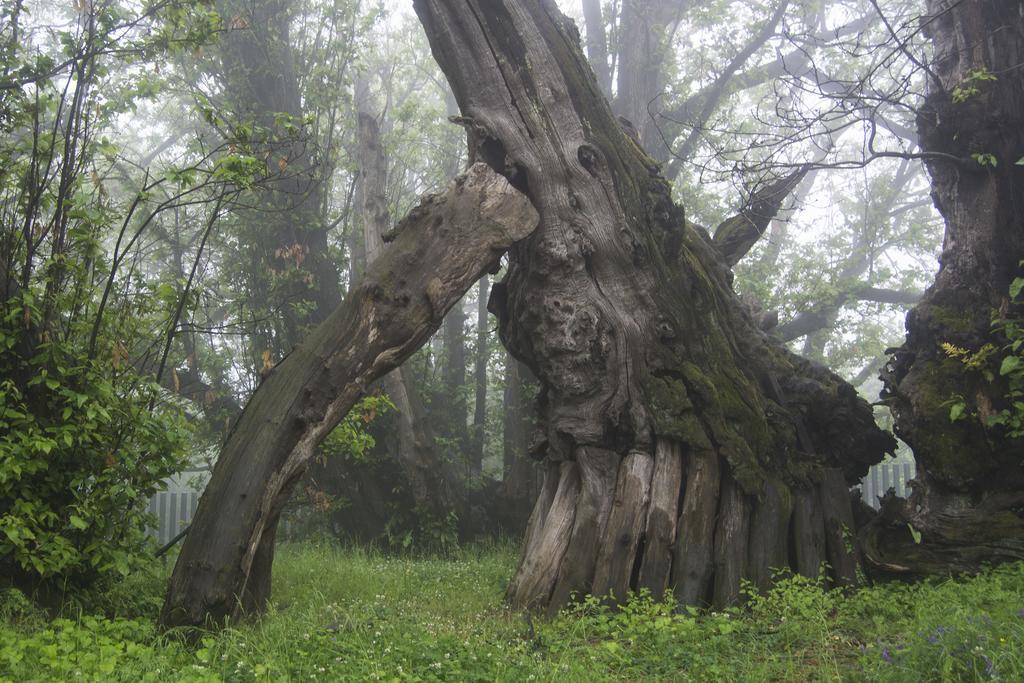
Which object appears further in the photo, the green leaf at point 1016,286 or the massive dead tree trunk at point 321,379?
the green leaf at point 1016,286

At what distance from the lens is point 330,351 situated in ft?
20.8

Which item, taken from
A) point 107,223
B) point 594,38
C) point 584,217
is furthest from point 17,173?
point 594,38

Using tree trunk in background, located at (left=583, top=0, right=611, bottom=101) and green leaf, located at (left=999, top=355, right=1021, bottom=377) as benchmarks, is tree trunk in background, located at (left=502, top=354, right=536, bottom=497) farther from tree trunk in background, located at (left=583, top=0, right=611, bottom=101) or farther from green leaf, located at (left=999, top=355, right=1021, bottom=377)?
tree trunk in background, located at (left=583, top=0, right=611, bottom=101)

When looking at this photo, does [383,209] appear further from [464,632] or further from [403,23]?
[403,23]

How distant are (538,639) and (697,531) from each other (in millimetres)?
1754

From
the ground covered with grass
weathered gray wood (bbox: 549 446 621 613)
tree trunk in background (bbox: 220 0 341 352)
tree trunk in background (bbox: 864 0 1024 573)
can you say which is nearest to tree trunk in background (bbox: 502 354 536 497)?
tree trunk in background (bbox: 220 0 341 352)

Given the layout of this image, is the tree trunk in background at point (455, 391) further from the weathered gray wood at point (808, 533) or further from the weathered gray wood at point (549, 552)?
the weathered gray wood at point (808, 533)

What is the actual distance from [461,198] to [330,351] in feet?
5.35

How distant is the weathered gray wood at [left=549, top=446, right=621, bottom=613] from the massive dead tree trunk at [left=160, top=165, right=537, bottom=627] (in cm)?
169

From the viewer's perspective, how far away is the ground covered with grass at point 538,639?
4.25 m

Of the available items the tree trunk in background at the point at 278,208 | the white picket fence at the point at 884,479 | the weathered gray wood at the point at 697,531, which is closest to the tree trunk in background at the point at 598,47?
the tree trunk in background at the point at 278,208

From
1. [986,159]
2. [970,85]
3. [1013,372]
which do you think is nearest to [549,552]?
[1013,372]

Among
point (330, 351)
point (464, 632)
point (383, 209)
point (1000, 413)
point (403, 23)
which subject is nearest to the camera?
point (464, 632)

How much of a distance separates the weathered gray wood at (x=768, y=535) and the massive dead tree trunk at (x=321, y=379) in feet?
9.44
